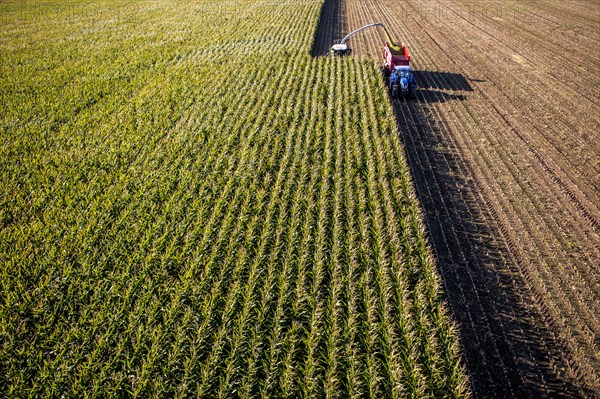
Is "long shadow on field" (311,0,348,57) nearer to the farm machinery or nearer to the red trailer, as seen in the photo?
the red trailer

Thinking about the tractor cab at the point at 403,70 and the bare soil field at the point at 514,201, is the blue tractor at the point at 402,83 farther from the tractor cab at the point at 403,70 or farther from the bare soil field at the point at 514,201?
the bare soil field at the point at 514,201

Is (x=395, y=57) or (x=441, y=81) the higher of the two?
(x=395, y=57)

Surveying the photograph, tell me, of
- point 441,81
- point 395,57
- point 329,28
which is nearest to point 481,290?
point 395,57

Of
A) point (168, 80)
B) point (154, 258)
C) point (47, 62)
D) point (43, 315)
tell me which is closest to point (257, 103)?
point (168, 80)

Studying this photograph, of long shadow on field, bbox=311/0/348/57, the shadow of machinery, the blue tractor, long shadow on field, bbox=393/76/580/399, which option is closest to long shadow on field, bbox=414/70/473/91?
the shadow of machinery

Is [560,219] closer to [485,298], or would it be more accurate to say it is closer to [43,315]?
[485,298]

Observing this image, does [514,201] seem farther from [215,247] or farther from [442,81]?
[442,81]
